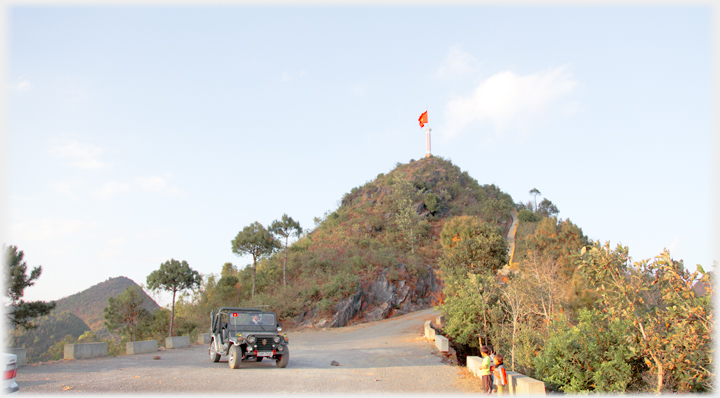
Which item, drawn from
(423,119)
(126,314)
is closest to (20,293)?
(126,314)

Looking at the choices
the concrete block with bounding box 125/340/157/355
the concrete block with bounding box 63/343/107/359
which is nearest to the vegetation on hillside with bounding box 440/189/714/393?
the concrete block with bounding box 125/340/157/355

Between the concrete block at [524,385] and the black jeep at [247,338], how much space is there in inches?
278

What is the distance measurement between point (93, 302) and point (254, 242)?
37.2m

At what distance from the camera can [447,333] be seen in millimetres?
Result: 20078

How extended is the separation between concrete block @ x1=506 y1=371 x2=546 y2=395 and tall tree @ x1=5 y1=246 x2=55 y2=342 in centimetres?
2020

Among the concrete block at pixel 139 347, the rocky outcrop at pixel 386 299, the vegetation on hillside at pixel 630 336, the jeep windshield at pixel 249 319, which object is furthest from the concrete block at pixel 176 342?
the vegetation on hillside at pixel 630 336

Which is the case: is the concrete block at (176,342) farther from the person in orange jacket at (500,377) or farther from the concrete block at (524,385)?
the concrete block at (524,385)

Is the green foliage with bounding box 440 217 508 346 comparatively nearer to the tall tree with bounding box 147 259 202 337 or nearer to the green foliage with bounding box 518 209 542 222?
the tall tree with bounding box 147 259 202 337

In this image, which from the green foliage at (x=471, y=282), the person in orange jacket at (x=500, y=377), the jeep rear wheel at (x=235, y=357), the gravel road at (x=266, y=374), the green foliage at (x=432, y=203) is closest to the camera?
the person in orange jacket at (x=500, y=377)

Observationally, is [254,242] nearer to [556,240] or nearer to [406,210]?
[556,240]

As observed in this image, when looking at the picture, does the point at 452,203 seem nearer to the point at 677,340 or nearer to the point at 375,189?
the point at 375,189

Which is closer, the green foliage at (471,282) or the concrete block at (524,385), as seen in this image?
the concrete block at (524,385)

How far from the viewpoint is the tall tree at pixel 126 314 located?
2825cm

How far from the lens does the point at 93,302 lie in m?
55.8
